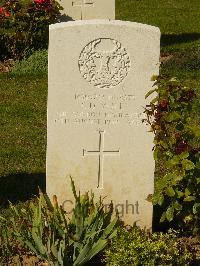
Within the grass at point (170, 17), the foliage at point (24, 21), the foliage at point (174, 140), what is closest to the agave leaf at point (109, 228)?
the foliage at point (174, 140)

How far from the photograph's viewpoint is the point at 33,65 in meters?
11.5

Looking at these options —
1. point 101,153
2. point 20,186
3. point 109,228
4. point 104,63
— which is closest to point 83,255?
point 109,228

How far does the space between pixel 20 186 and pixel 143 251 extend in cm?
221

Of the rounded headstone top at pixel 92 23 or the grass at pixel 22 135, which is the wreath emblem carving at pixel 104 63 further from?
the grass at pixel 22 135

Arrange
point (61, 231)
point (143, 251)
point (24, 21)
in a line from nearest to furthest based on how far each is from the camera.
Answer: point (143, 251), point (61, 231), point (24, 21)

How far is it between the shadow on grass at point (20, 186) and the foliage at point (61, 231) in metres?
1.14

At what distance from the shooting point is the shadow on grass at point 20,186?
6.58m

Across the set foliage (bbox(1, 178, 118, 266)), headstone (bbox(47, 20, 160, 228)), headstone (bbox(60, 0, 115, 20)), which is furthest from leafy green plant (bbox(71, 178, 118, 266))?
headstone (bbox(60, 0, 115, 20))

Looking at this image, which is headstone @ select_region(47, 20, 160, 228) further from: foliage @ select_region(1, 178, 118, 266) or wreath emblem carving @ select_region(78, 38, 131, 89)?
foliage @ select_region(1, 178, 118, 266)

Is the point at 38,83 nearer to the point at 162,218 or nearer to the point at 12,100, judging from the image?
the point at 12,100

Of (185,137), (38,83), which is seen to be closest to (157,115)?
(185,137)

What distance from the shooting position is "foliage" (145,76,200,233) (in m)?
5.23

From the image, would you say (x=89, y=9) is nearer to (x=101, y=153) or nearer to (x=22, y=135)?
(x=22, y=135)

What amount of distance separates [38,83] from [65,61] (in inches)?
215
